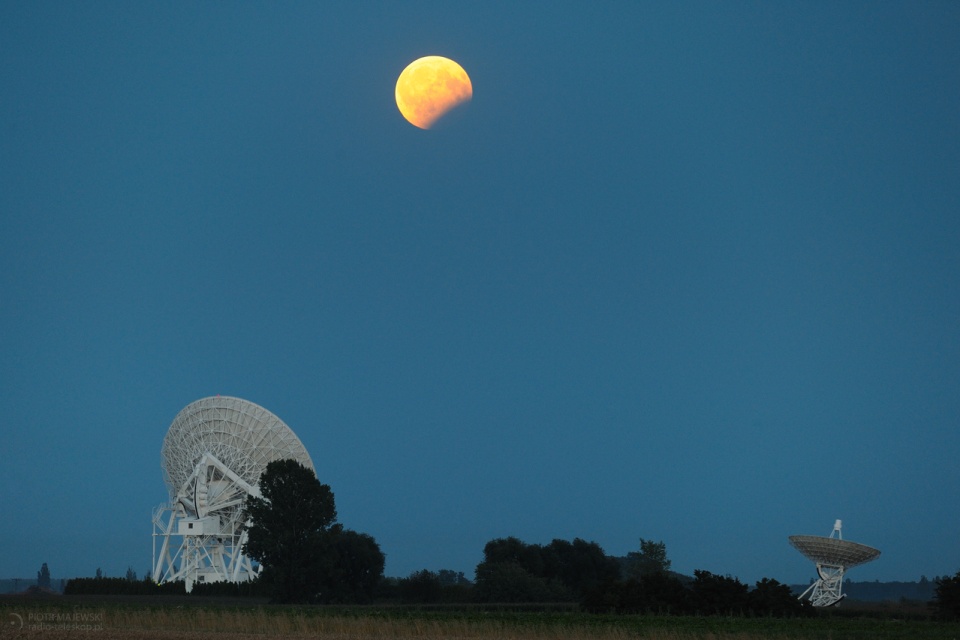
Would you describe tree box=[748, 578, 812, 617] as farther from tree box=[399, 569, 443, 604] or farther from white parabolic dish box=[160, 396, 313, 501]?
white parabolic dish box=[160, 396, 313, 501]

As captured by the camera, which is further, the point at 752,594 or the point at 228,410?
the point at 228,410

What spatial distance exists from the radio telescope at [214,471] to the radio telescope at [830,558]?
138 ft

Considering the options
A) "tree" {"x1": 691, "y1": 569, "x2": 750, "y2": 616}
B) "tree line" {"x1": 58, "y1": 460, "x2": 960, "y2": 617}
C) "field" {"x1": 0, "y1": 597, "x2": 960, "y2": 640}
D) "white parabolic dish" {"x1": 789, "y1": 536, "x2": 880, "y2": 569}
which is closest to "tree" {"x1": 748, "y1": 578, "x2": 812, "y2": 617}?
"tree" {"x1": 691, "y1": 569, "x2": 750, "y2": 616}

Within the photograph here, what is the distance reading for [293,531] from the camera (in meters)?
80.2

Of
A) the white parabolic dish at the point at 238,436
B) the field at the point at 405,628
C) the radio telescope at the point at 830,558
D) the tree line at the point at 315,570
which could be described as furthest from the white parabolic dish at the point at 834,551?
the white parabolic dish at the point at 238,436

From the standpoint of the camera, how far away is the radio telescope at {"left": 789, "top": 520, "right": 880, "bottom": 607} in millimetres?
77188

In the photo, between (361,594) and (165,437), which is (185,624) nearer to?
(361,594)

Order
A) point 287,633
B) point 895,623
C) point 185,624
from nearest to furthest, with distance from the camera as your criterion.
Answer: point 287,633 → point 185,624 → point 895,623

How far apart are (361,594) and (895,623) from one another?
140 ft

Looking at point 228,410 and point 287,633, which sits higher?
point 228,410

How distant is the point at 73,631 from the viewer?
3194 centimetres

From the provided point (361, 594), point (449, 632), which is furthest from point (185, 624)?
point (361, 594)

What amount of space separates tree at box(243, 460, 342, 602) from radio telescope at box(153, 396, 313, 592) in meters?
4.40

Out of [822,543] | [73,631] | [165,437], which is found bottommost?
[73,631]
